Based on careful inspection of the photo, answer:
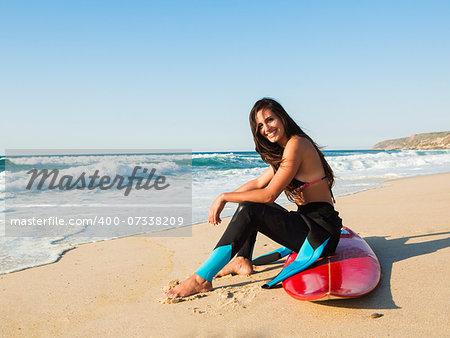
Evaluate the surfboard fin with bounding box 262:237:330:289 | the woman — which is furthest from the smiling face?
the surfboard fin with bounding box 262:237:330:289

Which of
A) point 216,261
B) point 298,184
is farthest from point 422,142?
point 216,261

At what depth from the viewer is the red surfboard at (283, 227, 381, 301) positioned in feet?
7.59

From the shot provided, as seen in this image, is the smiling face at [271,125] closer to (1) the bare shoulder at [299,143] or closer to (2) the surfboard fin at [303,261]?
(1) the bare shoulder at [299,143]

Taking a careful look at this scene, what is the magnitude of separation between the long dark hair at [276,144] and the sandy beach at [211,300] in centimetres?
86

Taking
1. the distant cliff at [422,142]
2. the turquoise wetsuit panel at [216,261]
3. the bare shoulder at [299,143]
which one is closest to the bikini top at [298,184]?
the bare shoulder at [299,143]

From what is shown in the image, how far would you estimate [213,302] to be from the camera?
2596mm

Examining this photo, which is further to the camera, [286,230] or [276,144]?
[276,144]

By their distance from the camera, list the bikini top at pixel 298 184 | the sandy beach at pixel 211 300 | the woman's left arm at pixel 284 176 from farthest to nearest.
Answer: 1. the bikini top at pixel 298 184
2. the woman's left arm at pixel 284 176
3. the sandy beach at pixel 211 300

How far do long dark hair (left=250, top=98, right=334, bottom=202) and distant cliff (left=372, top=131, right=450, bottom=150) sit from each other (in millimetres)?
80387

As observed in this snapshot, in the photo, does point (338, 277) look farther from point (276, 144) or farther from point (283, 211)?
point (276, 144)

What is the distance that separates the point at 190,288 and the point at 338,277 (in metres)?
1.06

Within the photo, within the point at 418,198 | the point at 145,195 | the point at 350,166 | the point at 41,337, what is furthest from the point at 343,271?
the point at 350,166

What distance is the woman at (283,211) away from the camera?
2668 millimetres

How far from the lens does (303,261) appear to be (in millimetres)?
2668
